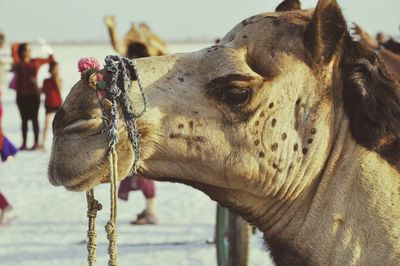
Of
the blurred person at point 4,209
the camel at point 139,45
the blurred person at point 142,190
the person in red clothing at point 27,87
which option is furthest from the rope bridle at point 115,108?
the person in red clothing at point 27,87

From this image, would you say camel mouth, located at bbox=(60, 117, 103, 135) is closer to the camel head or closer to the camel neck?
the camel head

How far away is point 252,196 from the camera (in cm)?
270

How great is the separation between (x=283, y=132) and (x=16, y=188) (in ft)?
30.0

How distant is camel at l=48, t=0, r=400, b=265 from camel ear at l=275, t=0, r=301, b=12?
0.81ft

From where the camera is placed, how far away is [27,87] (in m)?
15.3

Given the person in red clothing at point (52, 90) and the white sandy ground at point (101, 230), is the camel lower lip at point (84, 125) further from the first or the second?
the person in red clothing at point (52, 90)

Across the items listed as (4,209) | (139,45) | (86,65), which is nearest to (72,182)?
(86,65)

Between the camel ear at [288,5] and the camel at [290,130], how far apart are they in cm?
25

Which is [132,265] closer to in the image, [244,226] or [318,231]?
[244,226]

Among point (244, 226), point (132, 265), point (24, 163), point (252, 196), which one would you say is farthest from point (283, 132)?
point (24, 163)

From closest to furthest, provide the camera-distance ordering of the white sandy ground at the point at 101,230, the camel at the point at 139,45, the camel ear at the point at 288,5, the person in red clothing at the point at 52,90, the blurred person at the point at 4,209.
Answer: the camel ear at the point at 288,5 < the white sandy ground at the point at 101,230 < the camel at the point at 139,45 < the blurred person at the point at 4,209 < the person in red clothing at the point at 52,90

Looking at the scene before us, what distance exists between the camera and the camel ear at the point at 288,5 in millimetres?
2916

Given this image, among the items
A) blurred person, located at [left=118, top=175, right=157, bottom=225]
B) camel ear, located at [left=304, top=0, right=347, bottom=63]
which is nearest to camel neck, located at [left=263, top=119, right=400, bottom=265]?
camel ear, located at [left=304, top=0, right=347, bottom=63]

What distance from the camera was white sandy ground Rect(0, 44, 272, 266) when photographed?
25.0 ft
